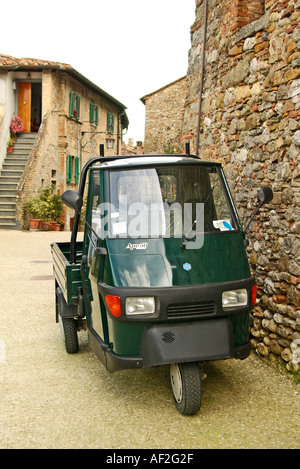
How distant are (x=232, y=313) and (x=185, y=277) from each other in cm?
44

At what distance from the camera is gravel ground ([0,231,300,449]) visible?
3314mm

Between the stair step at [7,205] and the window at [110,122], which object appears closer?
the stair step at [7,205]

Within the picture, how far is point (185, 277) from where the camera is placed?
3.62m

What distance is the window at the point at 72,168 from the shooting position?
25842 mm

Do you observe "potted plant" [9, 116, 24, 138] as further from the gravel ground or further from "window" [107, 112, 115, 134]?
the gravel ground

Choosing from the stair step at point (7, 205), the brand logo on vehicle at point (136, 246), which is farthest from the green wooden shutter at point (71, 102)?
the brand logo on vehicle at point (136, 246)

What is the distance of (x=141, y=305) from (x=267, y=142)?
2.35 m

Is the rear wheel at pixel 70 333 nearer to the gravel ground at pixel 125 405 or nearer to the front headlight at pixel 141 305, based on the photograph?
the gravel ground at pixel 125 405

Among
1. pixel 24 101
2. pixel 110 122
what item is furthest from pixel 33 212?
pixel 110 122

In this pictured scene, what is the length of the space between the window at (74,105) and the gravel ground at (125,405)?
69.7 ft

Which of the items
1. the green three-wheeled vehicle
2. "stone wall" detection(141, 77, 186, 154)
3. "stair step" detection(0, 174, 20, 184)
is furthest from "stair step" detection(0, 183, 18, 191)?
the green three-wheeled vehicle

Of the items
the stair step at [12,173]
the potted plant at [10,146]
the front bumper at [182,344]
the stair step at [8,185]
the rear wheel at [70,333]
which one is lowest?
the rear wheel at [70,333]

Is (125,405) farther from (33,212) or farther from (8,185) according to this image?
(8,185)
